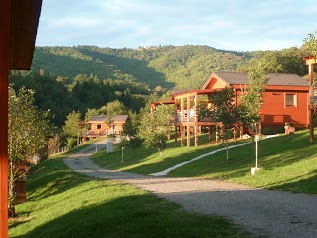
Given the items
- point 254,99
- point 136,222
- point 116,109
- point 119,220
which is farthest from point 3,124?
point 116,109

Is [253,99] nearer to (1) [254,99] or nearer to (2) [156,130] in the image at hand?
(1) [254,99]

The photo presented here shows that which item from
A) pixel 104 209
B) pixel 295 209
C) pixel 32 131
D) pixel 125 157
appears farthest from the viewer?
pixel 125 157

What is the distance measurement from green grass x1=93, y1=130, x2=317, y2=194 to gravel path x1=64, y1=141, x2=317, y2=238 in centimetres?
133

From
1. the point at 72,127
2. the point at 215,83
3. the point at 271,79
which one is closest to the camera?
the point at 271,79

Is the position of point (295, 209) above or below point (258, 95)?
below

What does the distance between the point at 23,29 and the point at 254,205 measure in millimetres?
8710

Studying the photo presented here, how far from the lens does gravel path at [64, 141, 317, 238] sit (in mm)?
9388

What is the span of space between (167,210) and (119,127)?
73724 mm

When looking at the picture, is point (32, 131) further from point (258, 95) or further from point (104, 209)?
point (258, 95)

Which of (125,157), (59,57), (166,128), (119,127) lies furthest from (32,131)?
(59,57)

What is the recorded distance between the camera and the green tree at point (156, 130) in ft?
116

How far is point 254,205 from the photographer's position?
12.8 metres

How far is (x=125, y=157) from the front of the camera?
45.9m

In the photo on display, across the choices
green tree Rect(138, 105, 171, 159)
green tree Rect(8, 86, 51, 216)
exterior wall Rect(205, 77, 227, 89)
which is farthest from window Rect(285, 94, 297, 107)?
green tree Rect(8, 86, 51, 216)
